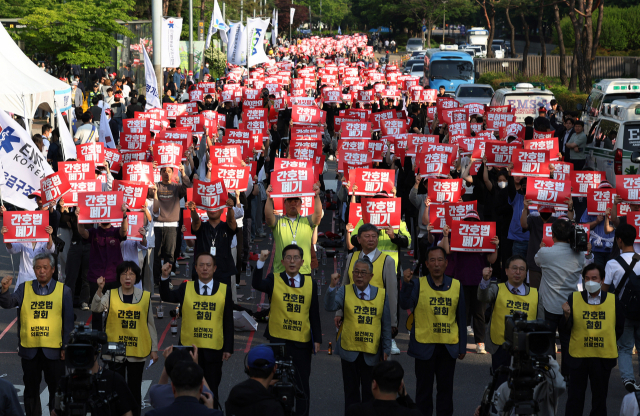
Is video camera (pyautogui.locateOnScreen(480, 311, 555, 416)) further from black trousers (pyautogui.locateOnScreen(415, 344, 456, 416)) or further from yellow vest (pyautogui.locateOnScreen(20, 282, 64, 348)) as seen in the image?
yellow vest (pyautogui.locateOnScreen(20, 282, 64, 348))

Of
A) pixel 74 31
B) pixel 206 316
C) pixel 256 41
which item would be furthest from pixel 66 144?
pixel 256 41

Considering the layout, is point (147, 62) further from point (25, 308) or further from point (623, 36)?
point (623, 36)

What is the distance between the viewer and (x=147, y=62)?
20.9m

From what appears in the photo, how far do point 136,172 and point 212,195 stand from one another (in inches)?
114

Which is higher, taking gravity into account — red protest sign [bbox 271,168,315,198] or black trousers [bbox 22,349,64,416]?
red protest sign [bbox 271,168,315,198]

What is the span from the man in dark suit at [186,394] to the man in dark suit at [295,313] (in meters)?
2.15

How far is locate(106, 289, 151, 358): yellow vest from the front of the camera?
7207 mm

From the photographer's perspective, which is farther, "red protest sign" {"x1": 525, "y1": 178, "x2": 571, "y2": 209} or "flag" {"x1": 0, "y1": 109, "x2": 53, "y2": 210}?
"flag" {"x1": 0, "y1": 109, "x2": 53, "y2": 210}

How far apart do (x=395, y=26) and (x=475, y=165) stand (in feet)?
285

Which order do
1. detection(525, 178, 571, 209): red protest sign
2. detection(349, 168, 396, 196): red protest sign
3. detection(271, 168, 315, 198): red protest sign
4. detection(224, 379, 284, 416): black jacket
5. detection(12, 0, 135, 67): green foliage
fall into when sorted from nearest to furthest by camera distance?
detection(224, 379, 284, 416): black jacket
detection(271, 168, 315, 198): red protest sign
detection(525, 178, 571, 209): red protest sign
detection(349, 168, 396, 196): red protest sign
detection(12, 0, 135, 67): green foliage

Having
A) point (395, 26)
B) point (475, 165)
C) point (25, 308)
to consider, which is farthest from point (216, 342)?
point (395, 26)

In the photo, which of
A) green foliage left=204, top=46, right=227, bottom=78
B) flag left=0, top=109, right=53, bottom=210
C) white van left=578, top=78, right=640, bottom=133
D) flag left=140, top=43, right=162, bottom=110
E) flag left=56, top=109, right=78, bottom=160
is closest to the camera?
flag left=0, top=109, right=53, bottom=210

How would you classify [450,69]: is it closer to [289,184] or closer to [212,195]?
[289,184]

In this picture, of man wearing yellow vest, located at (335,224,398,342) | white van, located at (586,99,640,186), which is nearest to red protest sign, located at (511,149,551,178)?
white van, located at (586,99,640,186)
